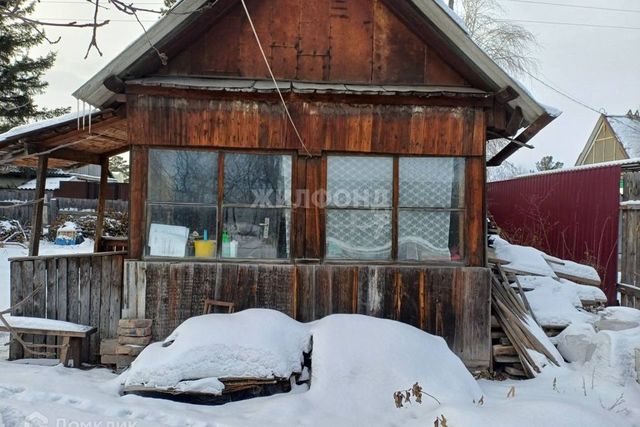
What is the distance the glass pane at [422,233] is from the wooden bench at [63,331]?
4.21 metres

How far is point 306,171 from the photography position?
5.49 metres

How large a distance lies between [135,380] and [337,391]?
2.01m

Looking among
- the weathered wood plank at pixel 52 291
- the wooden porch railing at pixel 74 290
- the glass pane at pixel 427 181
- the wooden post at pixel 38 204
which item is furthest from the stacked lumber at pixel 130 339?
the glass pane at pixel 427 181

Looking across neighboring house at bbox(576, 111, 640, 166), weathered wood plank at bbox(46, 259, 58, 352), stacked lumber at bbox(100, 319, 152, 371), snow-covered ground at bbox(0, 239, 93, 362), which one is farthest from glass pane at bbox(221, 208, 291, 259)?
neighboring house at bbox(576, 111, 640, 166)

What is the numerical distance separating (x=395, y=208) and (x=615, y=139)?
93.4 feet

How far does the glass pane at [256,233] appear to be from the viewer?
5.49m

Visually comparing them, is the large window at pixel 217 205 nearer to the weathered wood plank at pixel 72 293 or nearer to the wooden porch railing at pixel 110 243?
the weathered wood plank at pixel 72 293

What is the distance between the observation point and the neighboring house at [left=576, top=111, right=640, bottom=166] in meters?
26.1

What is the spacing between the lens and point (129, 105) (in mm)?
5320

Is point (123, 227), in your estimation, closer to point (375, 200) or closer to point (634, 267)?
point (375, 200)

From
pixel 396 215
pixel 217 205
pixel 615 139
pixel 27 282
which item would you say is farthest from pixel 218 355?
pixel 615 139

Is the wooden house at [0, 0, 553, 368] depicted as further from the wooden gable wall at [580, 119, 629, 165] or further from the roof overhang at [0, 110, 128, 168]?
the wooden gable wall at [580, 119, 629, 165]

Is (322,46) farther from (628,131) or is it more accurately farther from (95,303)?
(628,131)

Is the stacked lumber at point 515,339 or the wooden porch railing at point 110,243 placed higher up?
the wooden porch railing at point 110,243
